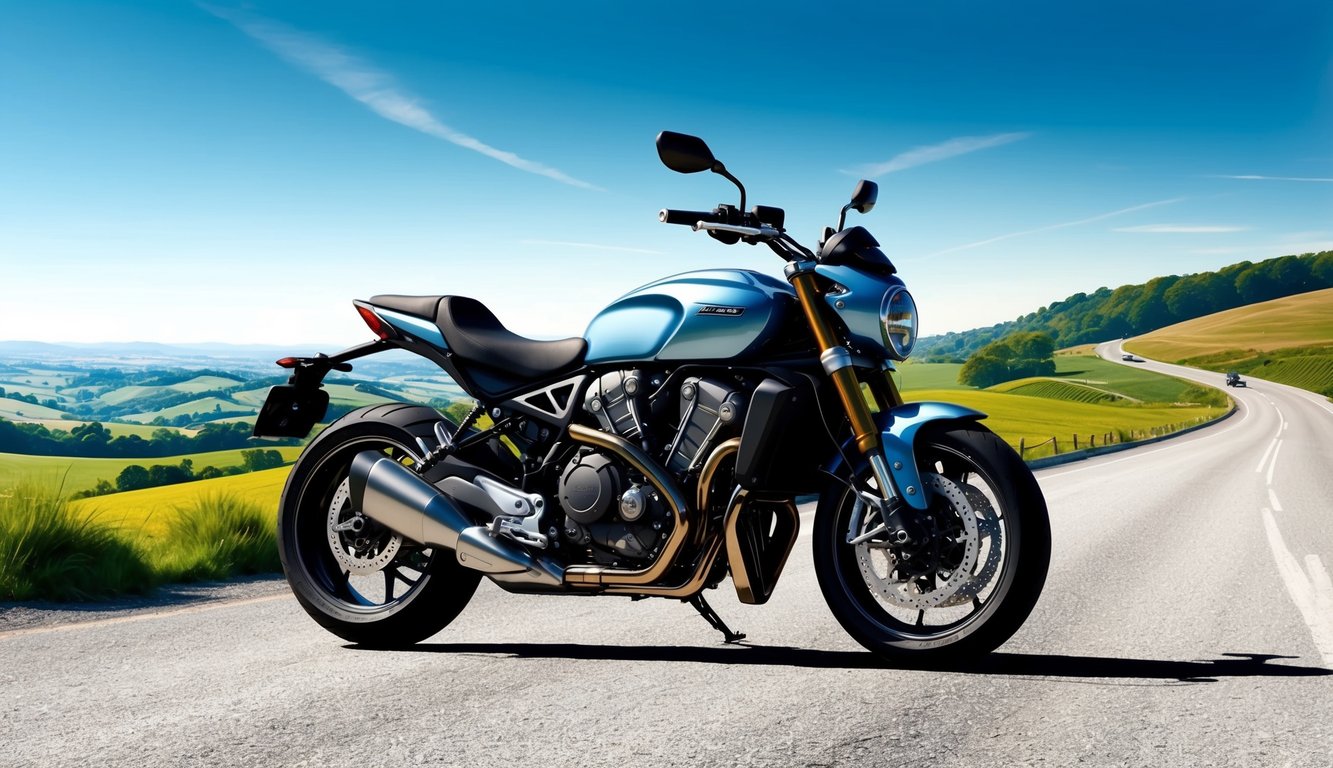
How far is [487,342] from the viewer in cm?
512

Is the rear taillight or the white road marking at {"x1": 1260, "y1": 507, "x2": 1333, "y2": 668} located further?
the rear taillight

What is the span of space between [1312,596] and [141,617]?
729 centimetres

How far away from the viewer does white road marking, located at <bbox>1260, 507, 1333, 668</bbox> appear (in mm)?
5246

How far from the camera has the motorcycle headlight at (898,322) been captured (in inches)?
168

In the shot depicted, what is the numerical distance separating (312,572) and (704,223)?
2.68 m

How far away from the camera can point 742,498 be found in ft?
14.0

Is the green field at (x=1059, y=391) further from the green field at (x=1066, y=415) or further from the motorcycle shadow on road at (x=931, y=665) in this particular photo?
the motorcycle shadow on road at (x=931, y=665)

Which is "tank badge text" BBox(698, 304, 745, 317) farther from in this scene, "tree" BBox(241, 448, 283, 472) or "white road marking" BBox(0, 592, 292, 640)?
"tree" BBox(241, 448, 283, 472)

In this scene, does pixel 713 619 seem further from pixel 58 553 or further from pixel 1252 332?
pixel 1252 332

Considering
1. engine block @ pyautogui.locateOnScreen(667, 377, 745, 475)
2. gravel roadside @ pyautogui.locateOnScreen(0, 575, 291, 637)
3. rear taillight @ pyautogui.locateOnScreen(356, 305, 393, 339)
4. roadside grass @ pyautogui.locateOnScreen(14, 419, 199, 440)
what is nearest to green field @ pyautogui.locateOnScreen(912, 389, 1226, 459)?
roadside grass @ pyautogui.locateOnScreen(14, 419, 199, 440)

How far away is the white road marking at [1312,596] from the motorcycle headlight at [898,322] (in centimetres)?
236

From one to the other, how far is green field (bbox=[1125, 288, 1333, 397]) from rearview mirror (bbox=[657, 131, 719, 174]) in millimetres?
130168

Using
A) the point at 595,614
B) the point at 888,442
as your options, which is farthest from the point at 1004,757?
the point at 595,614

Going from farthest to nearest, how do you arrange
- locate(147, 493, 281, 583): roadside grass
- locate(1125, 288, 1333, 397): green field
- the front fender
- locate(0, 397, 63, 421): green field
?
locate(1125, 288, 1333, 397): green field
locate(0, 397, 63, 421): green field
locate(147, 493, 281, 583): roadside grass
the front fender
